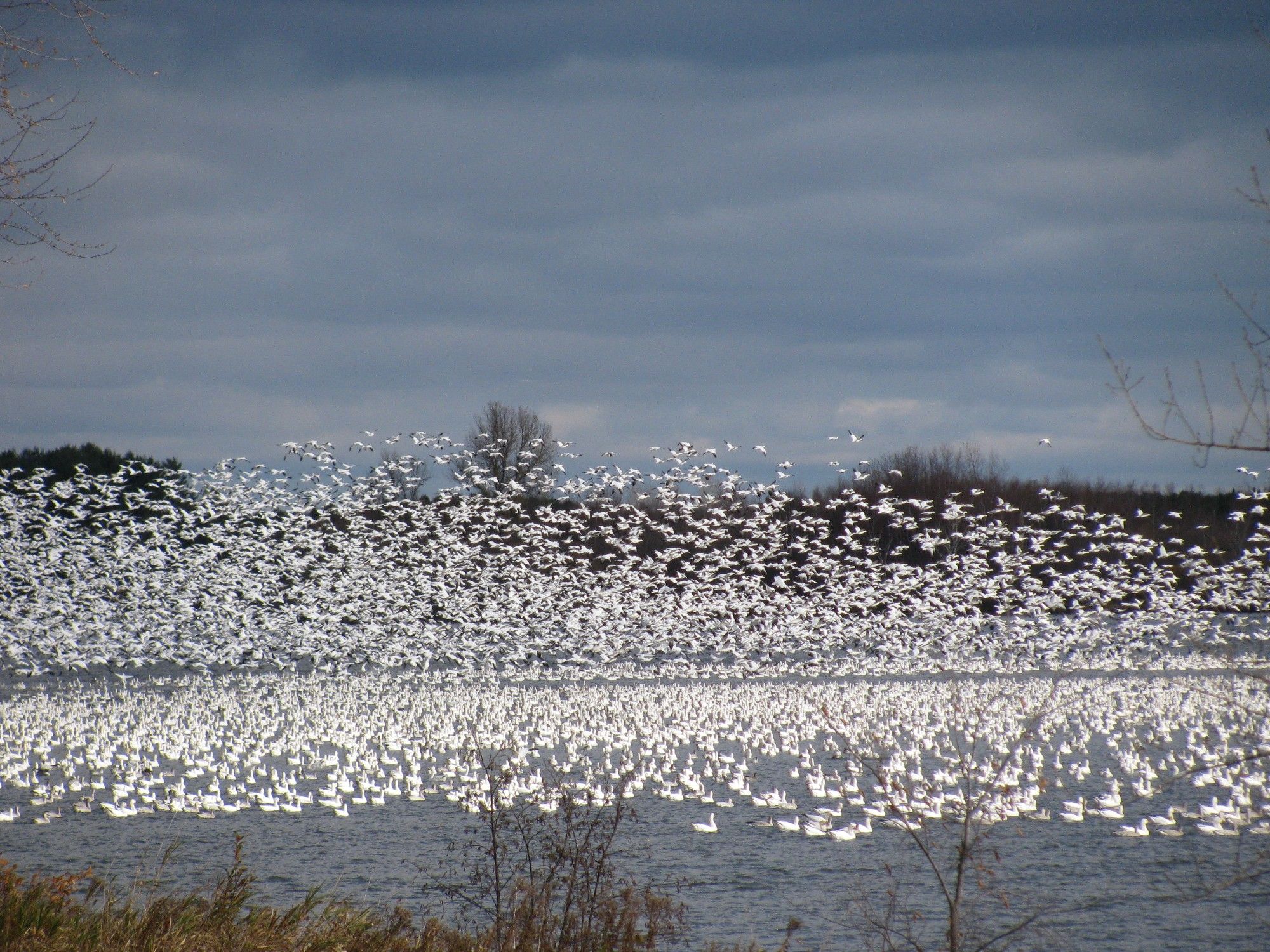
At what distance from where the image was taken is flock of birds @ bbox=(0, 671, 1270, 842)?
619 inches

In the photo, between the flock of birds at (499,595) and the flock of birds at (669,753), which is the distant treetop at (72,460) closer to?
the flock of birds at (499,595)

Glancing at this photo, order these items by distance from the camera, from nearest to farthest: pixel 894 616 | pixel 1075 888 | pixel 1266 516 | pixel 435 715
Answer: pixel 1075 888
pixel 435 715
pixel 894 616
pixel 1266 516

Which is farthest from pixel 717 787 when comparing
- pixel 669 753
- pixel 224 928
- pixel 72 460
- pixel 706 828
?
pixel 72 460

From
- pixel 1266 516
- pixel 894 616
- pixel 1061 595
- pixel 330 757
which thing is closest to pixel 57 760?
pixel 330 757

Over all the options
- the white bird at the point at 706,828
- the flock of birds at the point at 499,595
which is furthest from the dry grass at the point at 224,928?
the flock of birds at the point at 499,595

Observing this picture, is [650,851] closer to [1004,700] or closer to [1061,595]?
[1004,700]

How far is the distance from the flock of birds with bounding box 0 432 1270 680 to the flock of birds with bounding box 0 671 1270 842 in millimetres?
7043

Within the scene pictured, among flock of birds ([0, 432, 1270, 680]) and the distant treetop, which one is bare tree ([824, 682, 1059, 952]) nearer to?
flock of birds ([0, 432, 1270, 680])

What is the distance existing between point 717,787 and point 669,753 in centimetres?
207

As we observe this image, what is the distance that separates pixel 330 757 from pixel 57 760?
4.72 metres

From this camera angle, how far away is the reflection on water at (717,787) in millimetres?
12062

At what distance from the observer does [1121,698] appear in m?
28.5

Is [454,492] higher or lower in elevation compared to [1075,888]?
higher

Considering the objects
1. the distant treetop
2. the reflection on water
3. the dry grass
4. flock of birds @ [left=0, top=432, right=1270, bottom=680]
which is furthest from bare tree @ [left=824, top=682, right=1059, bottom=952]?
the distant treetop
